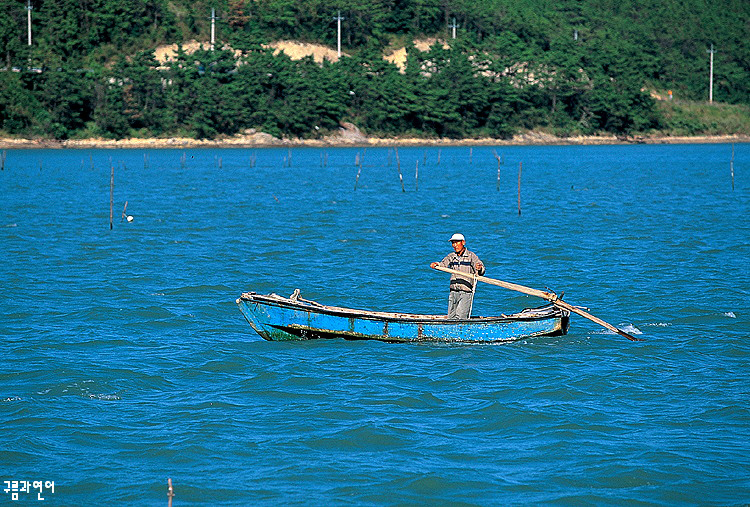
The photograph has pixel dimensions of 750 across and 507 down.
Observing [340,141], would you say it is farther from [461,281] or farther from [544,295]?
[461,281]

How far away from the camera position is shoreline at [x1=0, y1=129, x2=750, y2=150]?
111750 millimetres

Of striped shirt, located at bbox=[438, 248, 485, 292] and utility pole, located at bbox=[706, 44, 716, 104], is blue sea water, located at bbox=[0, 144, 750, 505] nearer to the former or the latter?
striped shirt, located at bbox=[438, 248, 485, 292]

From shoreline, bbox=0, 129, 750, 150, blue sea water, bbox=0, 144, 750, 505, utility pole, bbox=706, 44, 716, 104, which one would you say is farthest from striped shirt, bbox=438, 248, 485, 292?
utility pole, bbox=706, 44, 716, 104

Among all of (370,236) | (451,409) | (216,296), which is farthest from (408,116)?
(451,409)

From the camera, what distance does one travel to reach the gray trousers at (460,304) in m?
18.5

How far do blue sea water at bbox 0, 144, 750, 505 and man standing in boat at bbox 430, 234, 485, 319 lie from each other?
827 mm

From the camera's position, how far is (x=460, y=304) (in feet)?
60.7

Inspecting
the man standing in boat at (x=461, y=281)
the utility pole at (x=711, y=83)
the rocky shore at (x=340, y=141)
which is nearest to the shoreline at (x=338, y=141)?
the rocky shore at (x=340, y=141)

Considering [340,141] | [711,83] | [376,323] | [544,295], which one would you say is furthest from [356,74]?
[376,323]

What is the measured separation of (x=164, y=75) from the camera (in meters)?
115

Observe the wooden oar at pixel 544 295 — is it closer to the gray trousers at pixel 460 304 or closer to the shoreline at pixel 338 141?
the gray trousers at pixel 460 304

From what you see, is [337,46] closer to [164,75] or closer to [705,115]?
[164,75]

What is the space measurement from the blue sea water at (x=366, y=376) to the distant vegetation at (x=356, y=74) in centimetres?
7541

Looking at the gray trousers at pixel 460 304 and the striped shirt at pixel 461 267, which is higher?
the striped shirt at pixel 461 267
